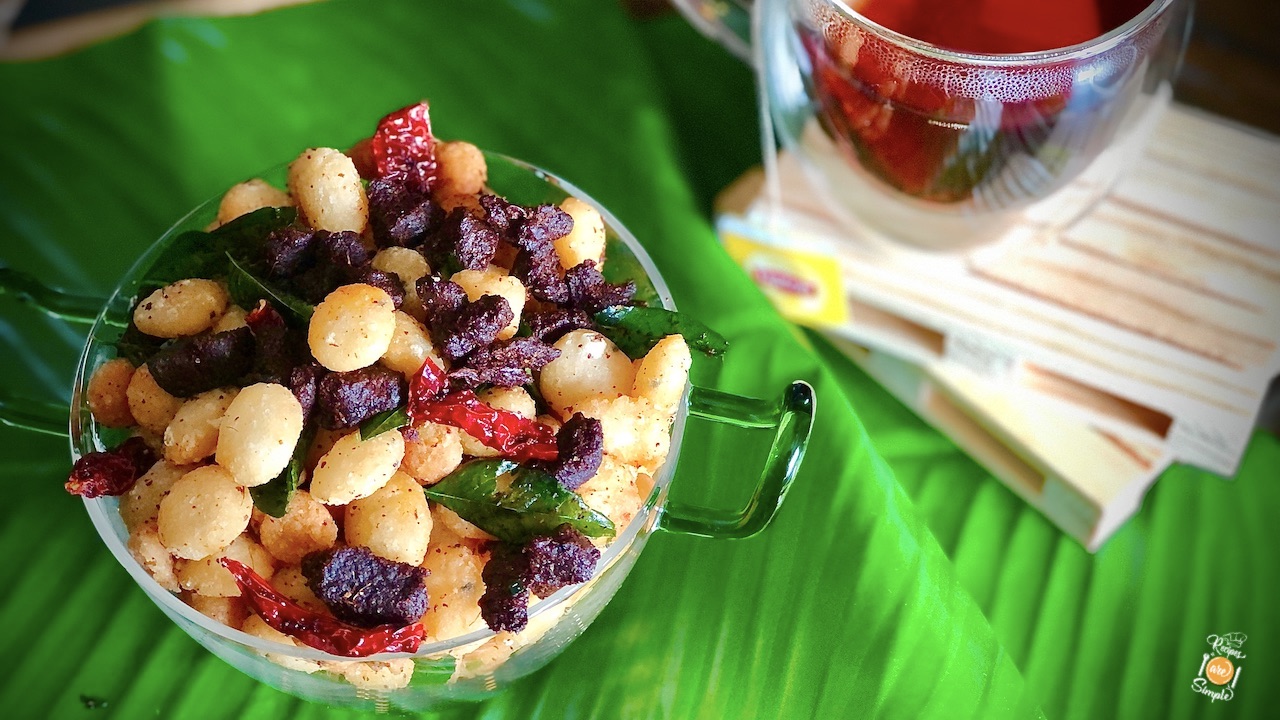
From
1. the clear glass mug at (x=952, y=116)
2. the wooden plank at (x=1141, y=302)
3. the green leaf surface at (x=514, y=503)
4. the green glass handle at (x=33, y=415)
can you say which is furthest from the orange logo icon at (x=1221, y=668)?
the green glass handle at (x=33, y=415)

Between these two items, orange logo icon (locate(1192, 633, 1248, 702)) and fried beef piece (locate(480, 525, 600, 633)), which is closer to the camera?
fried beef piece (locate(480, 525, 600, 633))

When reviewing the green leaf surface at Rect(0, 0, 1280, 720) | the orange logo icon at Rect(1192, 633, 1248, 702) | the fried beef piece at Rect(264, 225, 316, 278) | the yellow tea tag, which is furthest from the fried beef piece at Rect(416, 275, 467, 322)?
the orange logo icon at Rect(1192, 633, 1248, 702)

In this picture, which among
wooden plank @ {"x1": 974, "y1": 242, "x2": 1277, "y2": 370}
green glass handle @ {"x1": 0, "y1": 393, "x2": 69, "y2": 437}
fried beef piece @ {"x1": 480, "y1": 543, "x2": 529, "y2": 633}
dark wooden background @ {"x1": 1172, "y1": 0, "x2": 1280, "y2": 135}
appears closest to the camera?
fried beef piece @ {"x1": 480, "y1": 543, "x2": 529, "y2": 633}

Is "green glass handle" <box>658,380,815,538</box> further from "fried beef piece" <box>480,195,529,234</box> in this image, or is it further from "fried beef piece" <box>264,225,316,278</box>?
"fried beef piece" <box>264,225,316,278</box>

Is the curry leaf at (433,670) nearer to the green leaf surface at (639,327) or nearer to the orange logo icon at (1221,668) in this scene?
the green leaf surface at (639,327)

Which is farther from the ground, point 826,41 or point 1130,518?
point 826,41

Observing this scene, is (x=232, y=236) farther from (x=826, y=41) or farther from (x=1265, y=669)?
(x=1265, y=669)

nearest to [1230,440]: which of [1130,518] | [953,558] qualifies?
[1130,518]
